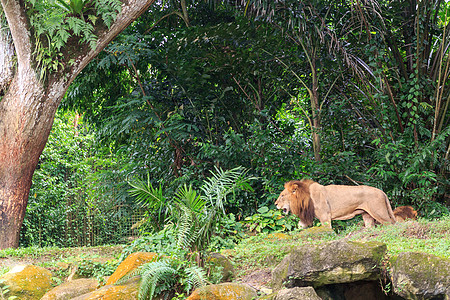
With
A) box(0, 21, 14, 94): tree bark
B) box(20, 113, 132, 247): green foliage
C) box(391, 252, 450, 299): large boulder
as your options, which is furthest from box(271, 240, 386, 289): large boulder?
box(20, 113, 132, 247): green foliage

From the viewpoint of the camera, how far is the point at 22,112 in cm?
611

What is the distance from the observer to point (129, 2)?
6.21 metres

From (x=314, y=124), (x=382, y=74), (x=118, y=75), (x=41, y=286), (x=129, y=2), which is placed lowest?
(x=41, y=286)

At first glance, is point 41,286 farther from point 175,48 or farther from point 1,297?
point 175,48

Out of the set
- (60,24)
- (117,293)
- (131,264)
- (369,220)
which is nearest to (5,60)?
(60,24)

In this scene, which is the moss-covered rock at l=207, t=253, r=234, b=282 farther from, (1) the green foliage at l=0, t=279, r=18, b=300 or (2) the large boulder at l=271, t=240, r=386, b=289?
(1) the green foliage at l=0, t=279, r=18, b=300

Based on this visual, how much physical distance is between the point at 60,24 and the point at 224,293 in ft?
15.0

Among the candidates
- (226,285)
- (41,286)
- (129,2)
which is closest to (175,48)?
(129,2)

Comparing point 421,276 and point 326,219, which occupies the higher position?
point 421,276

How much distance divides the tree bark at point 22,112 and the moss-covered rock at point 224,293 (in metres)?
4.04

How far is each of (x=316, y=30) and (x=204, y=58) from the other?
2192 mm

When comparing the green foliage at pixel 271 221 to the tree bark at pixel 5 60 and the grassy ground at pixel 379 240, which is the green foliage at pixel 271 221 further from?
the tree bark at pixel 5 60

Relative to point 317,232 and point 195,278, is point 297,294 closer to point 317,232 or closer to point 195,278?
point 195,278

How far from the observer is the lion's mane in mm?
5391
